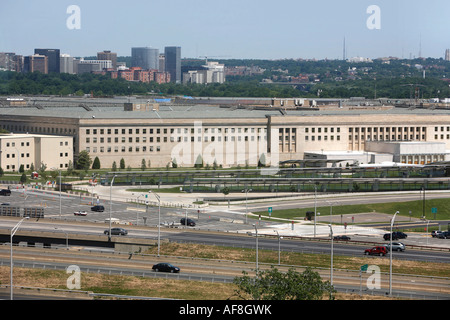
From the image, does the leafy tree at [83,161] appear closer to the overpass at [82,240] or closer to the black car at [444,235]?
the overpass at [82,240]

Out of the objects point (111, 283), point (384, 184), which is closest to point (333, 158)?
point (384, 184)

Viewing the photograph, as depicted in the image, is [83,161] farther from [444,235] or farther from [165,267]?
[165,267]

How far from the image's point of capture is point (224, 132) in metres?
111

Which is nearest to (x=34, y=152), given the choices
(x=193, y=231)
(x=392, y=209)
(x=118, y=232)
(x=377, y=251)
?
(x=193, y=231)

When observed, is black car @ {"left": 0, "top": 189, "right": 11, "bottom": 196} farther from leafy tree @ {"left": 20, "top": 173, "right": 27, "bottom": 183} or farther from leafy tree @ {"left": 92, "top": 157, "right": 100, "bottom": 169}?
leafy tree @ {"left": 92, "top": 157, "right": 100, "bottom": 169}

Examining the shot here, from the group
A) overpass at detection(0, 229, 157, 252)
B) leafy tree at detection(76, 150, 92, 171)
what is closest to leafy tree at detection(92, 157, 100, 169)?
leafy tree at detection(76, 150, 92, 171)

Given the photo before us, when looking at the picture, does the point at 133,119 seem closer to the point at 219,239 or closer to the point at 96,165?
the point at 96,165

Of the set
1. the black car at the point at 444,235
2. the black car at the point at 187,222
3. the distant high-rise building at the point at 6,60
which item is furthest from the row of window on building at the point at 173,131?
the distant high-rise building at the point at 6,60

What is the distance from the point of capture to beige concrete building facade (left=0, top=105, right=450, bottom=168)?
10544 cm

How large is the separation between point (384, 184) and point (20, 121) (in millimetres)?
48150

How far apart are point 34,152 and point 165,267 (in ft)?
174

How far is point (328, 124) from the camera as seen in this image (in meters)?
116

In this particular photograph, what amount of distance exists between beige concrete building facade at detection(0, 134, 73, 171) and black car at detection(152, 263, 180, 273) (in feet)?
166

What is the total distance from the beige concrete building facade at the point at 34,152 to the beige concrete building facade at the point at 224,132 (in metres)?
2.66
